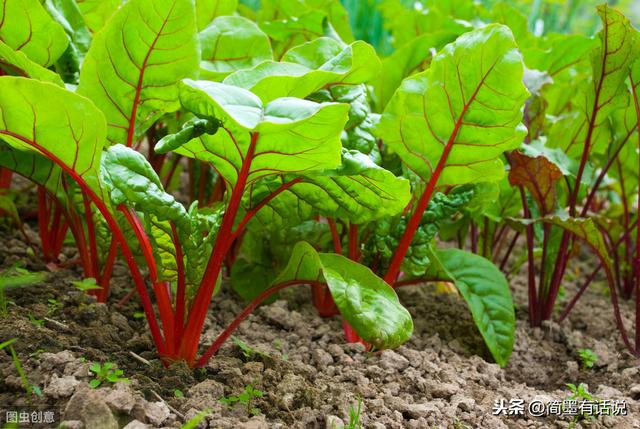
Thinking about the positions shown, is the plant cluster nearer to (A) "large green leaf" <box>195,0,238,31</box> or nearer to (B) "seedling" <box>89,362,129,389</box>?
(A) "large green leaf" <box>195,0,238,31</box>

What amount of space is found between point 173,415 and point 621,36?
138 centimetres

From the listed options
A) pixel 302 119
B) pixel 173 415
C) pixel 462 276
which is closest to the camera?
pixel 302 119

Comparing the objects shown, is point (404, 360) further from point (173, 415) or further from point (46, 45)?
point (46, 45)

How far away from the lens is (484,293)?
5.64 ft

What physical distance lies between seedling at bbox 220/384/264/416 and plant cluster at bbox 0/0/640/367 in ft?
0.44

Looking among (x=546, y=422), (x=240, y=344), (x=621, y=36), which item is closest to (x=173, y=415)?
(x=240, y=344)

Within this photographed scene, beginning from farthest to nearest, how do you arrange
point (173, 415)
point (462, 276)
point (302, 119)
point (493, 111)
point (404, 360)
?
point (462, 276)
point (404, 360)
point (493, 111)
point (173, 415)
point (302, 119)

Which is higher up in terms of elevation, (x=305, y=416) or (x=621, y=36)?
(x=621, y=36)

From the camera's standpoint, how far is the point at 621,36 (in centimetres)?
162

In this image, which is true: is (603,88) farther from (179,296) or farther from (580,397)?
(179,296)

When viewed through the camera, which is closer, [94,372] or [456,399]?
[94,372]

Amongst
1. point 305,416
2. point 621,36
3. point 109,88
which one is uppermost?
point 621,36

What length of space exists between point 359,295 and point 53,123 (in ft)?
2.16

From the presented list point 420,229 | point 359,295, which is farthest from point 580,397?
point 359,295
